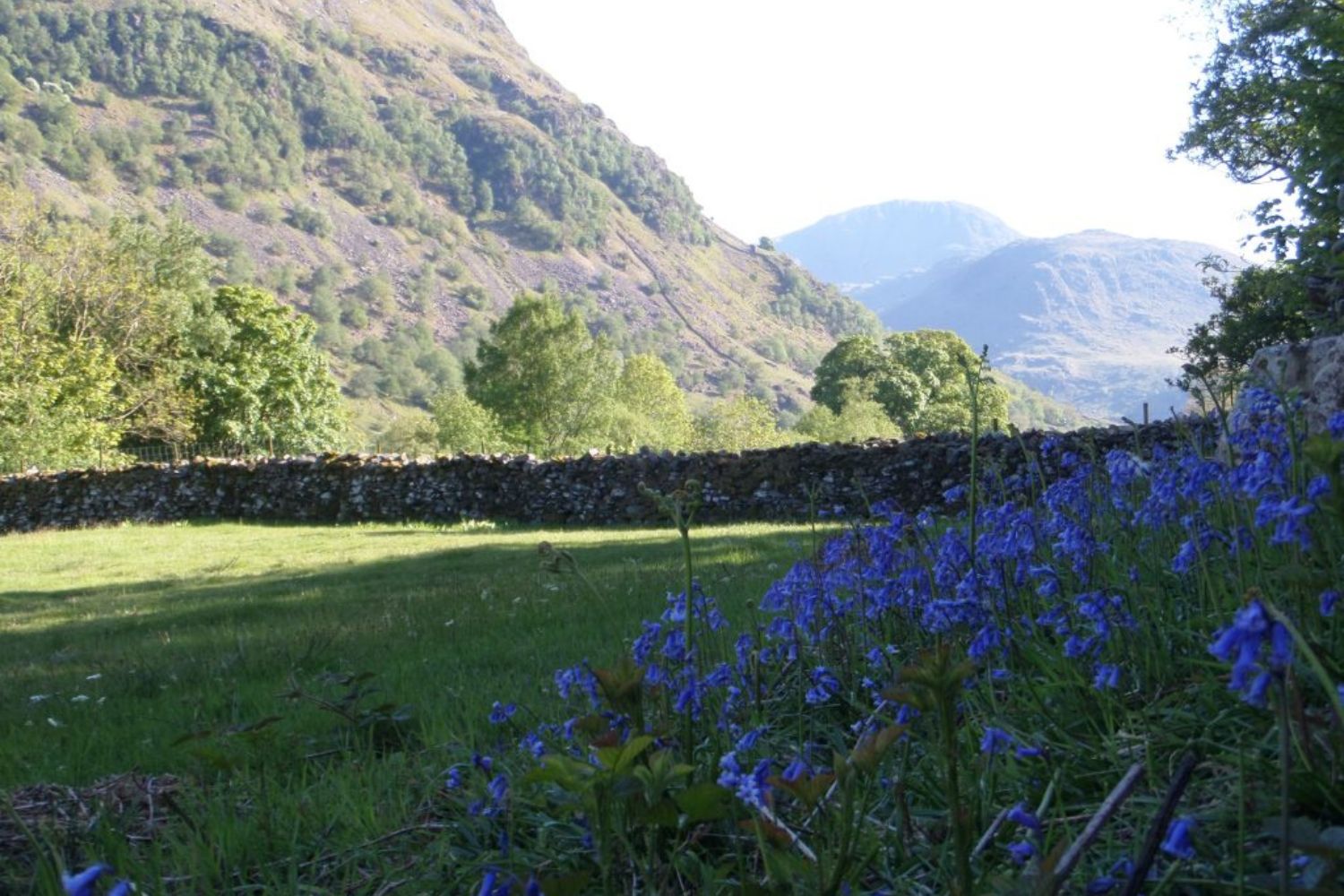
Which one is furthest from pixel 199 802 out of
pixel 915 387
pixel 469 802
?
pixel 915 387

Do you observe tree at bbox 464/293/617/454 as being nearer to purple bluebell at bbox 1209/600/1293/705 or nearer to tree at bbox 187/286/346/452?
tree at bbox 187/286/346/452

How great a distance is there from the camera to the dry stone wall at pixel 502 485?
590 inches

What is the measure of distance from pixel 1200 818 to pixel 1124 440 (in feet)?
30.7

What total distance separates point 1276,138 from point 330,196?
555 feet

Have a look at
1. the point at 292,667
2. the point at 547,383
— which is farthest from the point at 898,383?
the point at 292,667

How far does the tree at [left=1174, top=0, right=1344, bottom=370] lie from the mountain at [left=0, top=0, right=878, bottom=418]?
111270 millimetres

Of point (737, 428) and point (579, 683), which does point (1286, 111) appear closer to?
point (579, 683)

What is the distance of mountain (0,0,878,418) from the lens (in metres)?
136

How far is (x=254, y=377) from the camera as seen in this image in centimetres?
4212

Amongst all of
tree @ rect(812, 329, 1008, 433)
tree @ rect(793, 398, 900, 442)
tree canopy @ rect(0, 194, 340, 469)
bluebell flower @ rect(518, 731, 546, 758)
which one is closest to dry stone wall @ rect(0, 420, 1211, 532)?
tree canopy @ rect(0, 194, 340, 469)

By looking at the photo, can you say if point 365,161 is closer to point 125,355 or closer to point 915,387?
point 915,387

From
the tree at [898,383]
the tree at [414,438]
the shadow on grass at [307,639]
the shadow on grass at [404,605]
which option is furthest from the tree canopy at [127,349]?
the tree at [898,383]

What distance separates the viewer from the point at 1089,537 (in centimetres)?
239

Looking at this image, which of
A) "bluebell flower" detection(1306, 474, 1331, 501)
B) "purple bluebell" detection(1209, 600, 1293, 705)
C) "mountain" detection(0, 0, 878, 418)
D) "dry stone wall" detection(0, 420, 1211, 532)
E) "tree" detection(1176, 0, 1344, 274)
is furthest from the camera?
"mountain" detection(0, 0, 878, 418)
